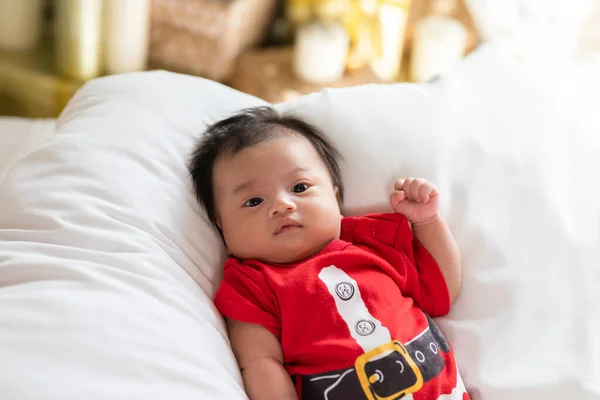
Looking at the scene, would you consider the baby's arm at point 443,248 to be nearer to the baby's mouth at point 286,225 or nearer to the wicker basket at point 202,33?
the baby's mouth at point 286,225

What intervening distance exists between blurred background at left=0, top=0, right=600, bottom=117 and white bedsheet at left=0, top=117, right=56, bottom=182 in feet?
1.65

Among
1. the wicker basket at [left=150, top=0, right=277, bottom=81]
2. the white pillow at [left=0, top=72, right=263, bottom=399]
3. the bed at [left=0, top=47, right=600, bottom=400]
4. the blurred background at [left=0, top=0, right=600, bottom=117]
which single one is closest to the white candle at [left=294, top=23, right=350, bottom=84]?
the blurred background at [left=0, top=0, right=600, bottom=117]

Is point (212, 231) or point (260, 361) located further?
point (212, 231)

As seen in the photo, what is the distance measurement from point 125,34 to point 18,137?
25.3 inches

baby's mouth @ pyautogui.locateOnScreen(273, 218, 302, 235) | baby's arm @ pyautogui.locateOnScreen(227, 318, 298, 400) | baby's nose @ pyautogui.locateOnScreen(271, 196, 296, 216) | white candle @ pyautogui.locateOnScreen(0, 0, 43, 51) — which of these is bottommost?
white candle @ pyautogui.locateOnScreen(0, 0, 43, 51)

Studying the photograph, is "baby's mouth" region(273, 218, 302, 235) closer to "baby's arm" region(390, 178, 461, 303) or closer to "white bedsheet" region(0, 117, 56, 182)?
"baby's arm" region(390, 178, 461, 303)

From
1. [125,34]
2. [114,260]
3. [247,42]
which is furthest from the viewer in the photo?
[247,42]

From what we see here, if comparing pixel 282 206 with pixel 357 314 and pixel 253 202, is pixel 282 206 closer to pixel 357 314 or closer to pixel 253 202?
pixel 253 202

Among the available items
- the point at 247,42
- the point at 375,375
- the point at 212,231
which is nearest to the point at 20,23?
the point at 247,42

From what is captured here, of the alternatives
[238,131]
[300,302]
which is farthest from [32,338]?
[238,131]

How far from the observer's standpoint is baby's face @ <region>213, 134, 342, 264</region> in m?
1.07

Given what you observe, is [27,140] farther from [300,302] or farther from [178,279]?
[300,302]

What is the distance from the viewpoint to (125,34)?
2.05 m

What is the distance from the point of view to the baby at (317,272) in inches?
38.3
